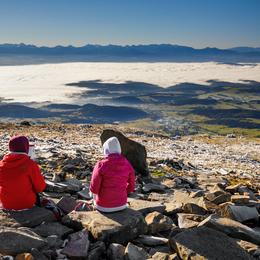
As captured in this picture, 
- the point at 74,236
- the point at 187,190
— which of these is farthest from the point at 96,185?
the point at 187,190

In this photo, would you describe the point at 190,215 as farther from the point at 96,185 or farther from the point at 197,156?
the point at 197,156

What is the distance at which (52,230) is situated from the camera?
1152cm

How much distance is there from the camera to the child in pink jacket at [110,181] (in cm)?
1237

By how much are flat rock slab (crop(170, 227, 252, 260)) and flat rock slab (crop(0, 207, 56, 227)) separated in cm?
377

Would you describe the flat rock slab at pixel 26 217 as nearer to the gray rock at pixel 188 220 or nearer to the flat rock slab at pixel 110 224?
the flat rock slab at pixel 110 224

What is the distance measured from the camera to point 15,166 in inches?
482

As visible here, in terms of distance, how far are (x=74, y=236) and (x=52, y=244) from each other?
1.99 feet

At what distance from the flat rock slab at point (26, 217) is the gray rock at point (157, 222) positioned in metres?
2.83

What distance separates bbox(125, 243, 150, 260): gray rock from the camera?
33.7 ft

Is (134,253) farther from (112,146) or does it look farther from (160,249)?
(112,146)

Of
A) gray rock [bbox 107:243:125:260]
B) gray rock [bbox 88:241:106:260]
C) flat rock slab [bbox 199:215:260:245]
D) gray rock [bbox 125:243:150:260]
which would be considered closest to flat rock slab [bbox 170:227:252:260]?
flat rock slab [bbox 199:215:260:245]

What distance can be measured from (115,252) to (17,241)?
2399mm

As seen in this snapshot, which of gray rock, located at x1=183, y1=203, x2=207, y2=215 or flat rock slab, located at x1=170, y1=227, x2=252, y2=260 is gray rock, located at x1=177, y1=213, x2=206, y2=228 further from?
flat rock slab, located at x1=170, y1=227, x2=252, y2=260

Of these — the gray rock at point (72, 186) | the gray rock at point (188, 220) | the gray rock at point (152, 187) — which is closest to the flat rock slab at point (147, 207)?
the gray rock at point (188, 220)
